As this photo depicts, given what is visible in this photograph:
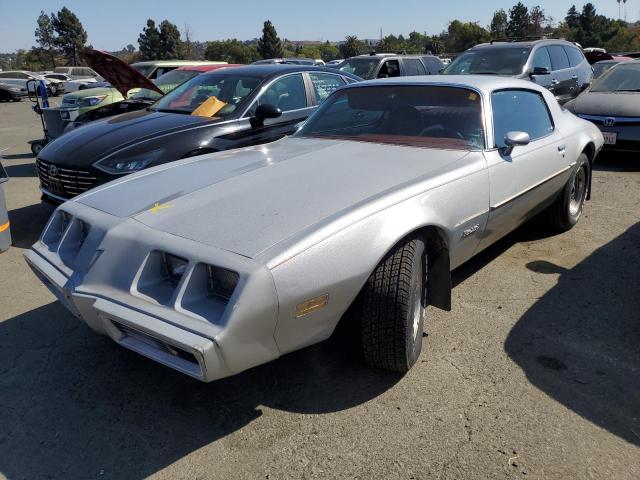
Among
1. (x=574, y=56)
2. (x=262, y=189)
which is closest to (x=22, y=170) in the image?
(x=262, y=189)

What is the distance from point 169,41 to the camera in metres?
54.5

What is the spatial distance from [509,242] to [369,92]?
1818 millimetres

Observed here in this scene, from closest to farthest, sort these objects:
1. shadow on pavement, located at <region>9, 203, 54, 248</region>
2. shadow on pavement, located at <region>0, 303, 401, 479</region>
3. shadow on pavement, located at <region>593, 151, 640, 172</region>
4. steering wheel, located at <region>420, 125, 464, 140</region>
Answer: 1. shadow on pavement, located at <region>0, 303, 401, 479</region>
2. steering wheel, located at <region>420, 125, 464, 140</region>
3. shadow on pavement, located at <region>9, 203, 54, 248</region>
4. shadow on pavement, located at <region>593, 151, 640, 172</region>

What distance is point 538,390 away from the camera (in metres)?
2.58

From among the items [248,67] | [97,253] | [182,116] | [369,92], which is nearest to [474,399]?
[97,253]

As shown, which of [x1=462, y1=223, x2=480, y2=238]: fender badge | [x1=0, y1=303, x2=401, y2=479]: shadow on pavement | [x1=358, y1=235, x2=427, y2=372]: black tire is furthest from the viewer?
[x1=462, y1=223, x2=480, y2=238]: fender badge

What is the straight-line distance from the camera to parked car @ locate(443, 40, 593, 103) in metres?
8.72

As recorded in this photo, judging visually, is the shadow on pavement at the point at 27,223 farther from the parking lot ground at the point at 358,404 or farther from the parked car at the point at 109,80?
the parked car at the point at 109,80

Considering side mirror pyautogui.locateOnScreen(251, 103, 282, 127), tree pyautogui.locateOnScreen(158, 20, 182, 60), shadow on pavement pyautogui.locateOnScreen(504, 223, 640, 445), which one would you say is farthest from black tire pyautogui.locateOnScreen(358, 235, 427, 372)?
tree pyautogui.locateOnScreen(158, 20, 182, 60)

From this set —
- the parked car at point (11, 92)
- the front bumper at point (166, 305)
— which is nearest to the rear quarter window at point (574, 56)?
the front bumper at point (166, 305)

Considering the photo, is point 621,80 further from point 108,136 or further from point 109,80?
point 109,80

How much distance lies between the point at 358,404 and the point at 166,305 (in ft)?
3.35

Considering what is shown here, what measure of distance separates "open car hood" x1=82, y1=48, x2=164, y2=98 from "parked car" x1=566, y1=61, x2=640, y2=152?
588 centimetres

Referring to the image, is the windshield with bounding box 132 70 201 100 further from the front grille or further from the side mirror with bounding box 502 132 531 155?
the side mirror with bounding box 502 132 531 155
